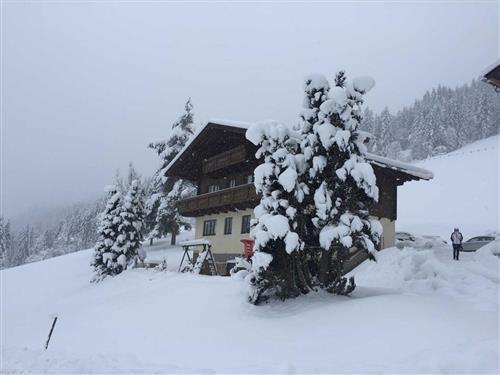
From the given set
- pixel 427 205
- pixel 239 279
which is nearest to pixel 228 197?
pixel 239 279

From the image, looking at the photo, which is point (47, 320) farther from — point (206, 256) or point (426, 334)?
point (426, 334)

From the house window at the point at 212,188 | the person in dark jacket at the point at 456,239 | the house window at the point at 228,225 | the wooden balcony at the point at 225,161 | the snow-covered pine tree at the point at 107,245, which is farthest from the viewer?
the house window at the point at 212,188

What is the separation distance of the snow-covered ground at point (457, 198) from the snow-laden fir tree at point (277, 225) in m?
29.6

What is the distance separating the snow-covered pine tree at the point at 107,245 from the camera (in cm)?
2619

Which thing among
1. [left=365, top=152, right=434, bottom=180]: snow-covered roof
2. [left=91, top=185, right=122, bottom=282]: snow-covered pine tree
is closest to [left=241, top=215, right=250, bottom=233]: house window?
[left=91, top=185, right=122, bottom=282]: snow-covered pine tree

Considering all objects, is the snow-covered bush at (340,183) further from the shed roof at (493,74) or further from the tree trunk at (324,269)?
the shed roof at (493,74)

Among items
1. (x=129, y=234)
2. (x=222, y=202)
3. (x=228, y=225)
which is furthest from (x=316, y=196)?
(x=129, y=234)

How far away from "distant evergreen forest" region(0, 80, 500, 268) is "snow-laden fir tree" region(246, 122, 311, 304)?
73309 millimetres

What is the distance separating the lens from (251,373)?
6.88 meters

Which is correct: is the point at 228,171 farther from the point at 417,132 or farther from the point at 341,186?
the point at 417,132

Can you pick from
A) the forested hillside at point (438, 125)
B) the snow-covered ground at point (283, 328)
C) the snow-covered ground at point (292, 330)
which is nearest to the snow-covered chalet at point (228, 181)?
the snow-covered ground at point (283, 328)

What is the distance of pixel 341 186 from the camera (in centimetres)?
1138

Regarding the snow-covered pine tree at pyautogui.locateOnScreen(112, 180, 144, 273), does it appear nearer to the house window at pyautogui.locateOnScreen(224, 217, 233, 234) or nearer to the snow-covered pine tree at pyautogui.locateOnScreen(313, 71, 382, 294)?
the house window at pyautogui.locateOnScreen(224, 217, 233, 234)

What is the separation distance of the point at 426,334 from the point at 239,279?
26.7 ft
